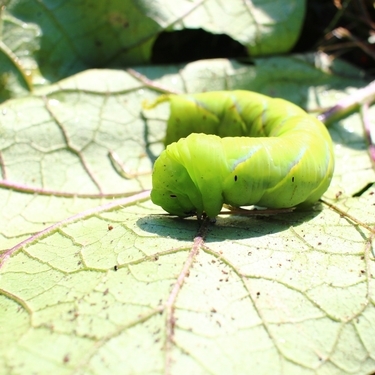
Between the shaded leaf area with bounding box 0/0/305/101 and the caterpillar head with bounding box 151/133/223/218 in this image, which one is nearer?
the caterpillar head with bounding box 151/133/223/218

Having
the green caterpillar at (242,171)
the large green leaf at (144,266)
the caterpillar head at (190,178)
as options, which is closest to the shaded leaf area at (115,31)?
the large green leaf at (144,266)

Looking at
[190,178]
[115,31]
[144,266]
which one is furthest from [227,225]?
[115,31]

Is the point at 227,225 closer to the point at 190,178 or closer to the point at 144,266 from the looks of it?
the point at 190,178

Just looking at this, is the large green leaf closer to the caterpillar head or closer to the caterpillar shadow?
the caterpillar shadow

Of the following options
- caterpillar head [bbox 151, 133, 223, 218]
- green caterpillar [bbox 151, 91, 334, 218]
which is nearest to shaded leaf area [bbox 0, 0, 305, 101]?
green caterpillar [bbox 151, 91, 334, 218]

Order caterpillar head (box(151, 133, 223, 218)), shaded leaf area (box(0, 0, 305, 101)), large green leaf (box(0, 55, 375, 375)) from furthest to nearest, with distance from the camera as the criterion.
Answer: shaded leaf area (box(0, 0, 305, 101)) < caterpillar head (box(151, 133, 223, 218)) < large green leaf (box(0, 55, 375, 375))

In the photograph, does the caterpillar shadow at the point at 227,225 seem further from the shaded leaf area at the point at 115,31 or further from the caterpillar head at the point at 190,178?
the shaded leaf area at the point at 115,31

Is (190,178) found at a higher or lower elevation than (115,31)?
lower

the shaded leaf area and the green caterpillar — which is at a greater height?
the shaded leaf area

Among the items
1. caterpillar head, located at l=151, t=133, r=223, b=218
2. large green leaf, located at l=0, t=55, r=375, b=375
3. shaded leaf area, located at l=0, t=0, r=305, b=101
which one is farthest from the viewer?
shaded leaf area, located at l=0, t=0, r=305, b=101

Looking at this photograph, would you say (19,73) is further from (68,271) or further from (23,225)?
(68,271)
